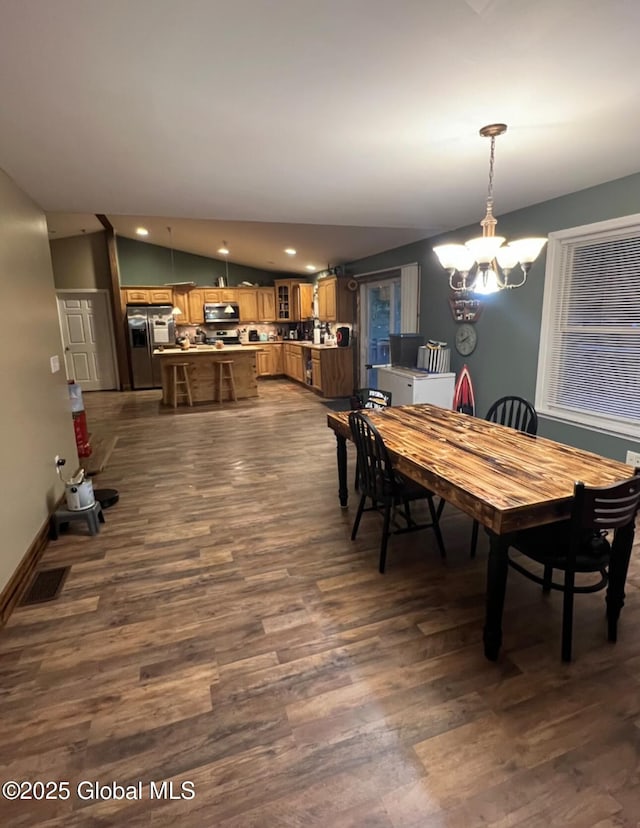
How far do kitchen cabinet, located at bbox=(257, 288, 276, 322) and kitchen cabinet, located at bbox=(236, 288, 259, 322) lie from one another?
0.09 metres

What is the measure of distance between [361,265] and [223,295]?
12.4 feet

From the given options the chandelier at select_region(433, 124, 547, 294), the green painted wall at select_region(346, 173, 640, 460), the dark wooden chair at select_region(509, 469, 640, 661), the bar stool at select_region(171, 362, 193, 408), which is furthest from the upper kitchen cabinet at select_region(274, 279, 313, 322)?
the dark wooden chair at select_region(509, 469, 640, 661)

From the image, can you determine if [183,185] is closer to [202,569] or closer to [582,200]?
[202,569]

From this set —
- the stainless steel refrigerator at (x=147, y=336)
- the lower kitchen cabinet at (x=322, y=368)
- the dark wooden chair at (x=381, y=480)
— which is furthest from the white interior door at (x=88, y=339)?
the dark wooden chair at (x=381, y=480)

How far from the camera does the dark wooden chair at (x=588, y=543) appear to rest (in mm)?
1653

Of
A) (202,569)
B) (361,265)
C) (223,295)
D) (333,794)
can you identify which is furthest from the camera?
(223,295)

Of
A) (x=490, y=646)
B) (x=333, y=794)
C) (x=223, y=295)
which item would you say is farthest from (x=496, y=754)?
(x=223, y=295)

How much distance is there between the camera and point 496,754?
146 centimetres

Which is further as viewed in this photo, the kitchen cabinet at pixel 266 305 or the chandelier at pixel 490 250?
the kitchen cabinet at pixel 266 305

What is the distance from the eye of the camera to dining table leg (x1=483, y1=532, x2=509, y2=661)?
1.74 metres

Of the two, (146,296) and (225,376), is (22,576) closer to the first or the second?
(225,376)

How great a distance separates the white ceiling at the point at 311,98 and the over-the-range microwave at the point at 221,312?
6.09 meters

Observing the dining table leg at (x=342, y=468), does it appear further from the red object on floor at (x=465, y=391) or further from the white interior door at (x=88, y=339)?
the white interior door at (x=88, y=339)

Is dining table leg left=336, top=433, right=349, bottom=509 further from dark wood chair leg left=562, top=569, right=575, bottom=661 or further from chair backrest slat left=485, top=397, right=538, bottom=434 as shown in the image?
dark wood chair leg left=562, top=569, right=575, bottom=661
